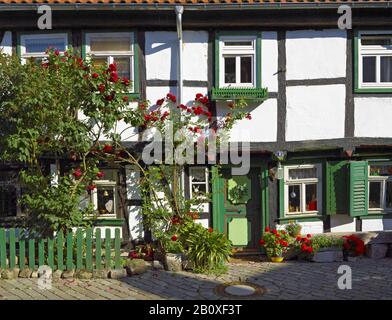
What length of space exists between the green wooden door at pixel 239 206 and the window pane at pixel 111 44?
3.27 m

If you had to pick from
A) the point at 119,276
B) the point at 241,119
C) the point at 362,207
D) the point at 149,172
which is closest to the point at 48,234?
the point at 119,276

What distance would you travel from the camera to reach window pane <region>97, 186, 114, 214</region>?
7.62 metres

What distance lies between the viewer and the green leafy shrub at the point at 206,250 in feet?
20.9

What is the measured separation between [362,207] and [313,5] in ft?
13.7

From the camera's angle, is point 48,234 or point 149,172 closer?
point 48,234

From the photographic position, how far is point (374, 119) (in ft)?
24.5

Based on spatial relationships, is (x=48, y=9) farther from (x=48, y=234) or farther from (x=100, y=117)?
(x=48, y=234)

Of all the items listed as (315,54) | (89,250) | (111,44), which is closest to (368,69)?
(315,54)

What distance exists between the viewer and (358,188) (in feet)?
24.6

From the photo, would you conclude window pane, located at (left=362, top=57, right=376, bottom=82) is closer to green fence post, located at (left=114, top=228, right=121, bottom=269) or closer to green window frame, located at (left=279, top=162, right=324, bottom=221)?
green window frame, located at (left=279, top=162, right=324, bottom=221)

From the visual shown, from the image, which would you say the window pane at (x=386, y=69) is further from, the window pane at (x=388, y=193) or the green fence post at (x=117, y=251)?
the green fence post at (x=117, y=251)

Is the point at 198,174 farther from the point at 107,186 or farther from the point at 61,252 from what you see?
the point at 61,252

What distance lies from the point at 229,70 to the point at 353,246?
171 inches

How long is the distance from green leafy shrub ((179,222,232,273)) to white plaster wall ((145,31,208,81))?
3.13 metres
